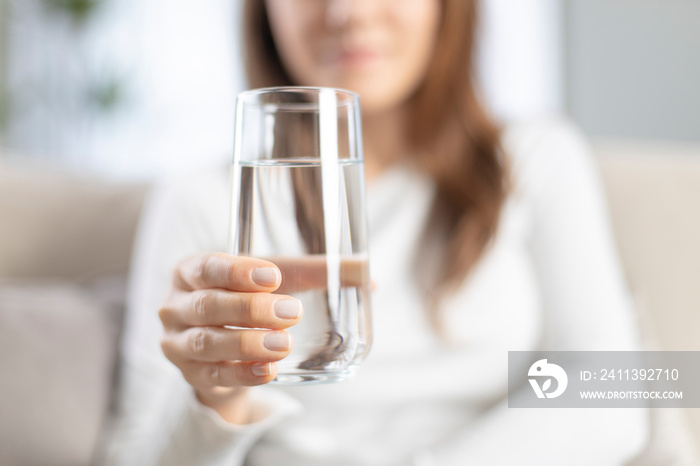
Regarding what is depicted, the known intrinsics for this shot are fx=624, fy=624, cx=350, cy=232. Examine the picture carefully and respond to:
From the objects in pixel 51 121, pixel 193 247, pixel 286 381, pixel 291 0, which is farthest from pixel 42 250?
pixel 51 121

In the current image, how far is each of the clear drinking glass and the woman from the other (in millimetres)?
315

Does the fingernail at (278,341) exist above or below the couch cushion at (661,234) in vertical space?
below

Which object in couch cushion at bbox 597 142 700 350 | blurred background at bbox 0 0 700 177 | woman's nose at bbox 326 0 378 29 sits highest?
blurred background at bbox 0 0 700 177

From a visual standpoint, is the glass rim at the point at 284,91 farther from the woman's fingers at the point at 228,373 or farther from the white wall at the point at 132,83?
the white wall at the point at 132,83

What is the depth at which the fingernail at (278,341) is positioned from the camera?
18.6 inches

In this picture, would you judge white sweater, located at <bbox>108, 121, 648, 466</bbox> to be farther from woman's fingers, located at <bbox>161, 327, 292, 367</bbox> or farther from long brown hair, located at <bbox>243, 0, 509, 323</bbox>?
woman's fingers, located at <bbox>161, 327, 292, 367</bbox>

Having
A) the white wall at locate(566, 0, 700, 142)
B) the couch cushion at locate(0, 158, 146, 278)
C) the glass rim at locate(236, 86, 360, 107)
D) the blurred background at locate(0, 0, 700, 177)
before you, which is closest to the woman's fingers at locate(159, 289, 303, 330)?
the glass rim at locate(236, 86, 360, 107)

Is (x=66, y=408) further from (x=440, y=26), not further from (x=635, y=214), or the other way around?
(x=635, y=214)

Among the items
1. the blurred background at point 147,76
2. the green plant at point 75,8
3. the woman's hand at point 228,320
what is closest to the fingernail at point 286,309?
the woman's hand at point 228,320

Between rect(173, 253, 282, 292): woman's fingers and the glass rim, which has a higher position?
the glass rim

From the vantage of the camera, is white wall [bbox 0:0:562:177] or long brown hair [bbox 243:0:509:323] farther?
white wall [bbox 0:0:562:177]

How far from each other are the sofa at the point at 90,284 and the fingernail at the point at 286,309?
23.0 inches

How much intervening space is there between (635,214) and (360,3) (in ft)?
2.21

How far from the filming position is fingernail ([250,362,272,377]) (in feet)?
1.60
